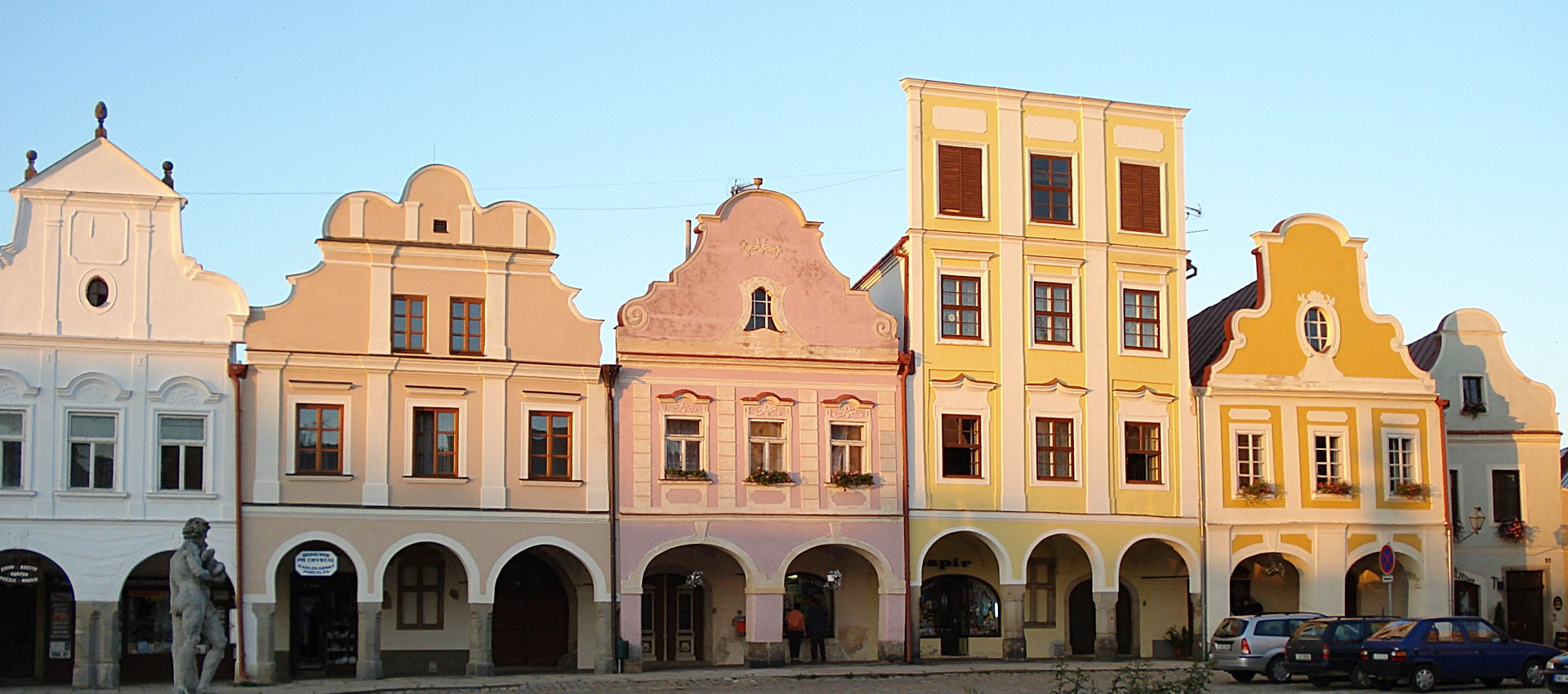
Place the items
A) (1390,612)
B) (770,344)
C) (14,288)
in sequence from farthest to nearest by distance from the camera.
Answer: (1390,612)
(770,344)
(14,288)

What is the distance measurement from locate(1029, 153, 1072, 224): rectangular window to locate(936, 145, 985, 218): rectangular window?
4.27 ft

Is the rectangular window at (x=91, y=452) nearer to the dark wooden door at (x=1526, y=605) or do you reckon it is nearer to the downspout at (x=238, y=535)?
the downspout at (x=238, y=535)

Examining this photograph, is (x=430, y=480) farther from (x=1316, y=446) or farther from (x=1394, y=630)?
(x=1316, y=446)

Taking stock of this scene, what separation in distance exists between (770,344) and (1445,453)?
16.9 meters

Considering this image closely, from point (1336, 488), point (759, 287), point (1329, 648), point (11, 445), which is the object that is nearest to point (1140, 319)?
point (1336, 488)

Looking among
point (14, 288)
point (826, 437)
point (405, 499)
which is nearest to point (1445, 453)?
point (826, 437)

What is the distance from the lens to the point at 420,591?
35844 millimetres

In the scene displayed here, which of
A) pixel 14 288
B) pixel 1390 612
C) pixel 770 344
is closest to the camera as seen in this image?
pixel 14 288

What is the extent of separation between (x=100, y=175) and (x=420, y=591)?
10.5 metres

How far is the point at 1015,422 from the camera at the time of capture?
38.1m

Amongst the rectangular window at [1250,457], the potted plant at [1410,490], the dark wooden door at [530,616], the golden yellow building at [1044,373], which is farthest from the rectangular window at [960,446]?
the potted plant at [1410,490]

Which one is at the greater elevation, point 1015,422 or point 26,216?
point 26,216

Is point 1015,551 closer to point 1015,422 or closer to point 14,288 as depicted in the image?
point 1015,422

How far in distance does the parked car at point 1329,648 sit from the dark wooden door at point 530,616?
49.6 ft
